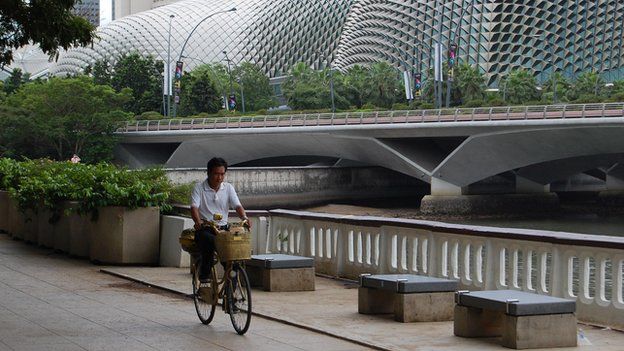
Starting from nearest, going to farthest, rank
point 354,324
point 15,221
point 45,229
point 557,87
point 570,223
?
1. point 354,324
2. point 45,229
3. point 15,221
4. point 570,223
5. point 557,87

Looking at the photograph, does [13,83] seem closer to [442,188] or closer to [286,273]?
[442,188]

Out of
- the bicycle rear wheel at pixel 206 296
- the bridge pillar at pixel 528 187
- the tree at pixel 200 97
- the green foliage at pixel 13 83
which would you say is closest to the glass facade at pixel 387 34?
the green foliage at pixel 13 83

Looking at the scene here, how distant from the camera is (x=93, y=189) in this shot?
75.8 feet

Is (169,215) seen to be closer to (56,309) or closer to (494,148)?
(56,309)

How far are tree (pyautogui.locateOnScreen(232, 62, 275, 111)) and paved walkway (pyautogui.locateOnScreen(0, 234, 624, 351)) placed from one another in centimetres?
12843

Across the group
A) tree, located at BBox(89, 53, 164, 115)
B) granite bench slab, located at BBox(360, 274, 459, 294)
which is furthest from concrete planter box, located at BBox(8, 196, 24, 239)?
tree, located at BBox(89, 53, 164, 115)

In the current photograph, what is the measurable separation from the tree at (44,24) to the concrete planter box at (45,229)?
9.02m

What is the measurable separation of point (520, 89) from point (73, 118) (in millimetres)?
42795

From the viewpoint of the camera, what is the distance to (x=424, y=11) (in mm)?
144875

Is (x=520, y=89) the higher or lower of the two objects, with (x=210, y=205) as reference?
higher

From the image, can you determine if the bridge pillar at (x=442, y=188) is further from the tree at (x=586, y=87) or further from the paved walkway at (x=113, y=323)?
the paved walkway at (x=113, y=323)

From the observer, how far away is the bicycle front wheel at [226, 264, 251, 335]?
13.8m

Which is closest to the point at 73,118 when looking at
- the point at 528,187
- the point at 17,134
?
the point at 17,134

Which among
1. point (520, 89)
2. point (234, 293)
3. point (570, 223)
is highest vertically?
point (520, 89)
